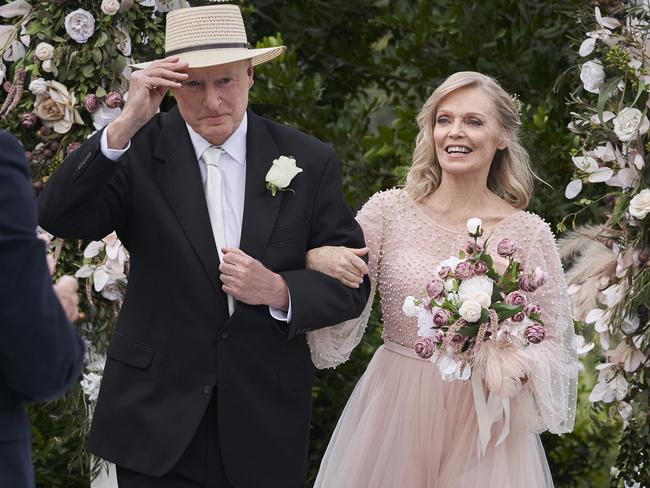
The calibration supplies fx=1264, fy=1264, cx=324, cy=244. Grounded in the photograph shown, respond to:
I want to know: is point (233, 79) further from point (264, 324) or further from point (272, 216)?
point (264, 324)

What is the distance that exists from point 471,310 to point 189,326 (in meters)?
0.95

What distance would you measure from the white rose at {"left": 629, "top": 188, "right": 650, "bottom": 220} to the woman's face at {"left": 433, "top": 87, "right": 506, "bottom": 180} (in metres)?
0.60

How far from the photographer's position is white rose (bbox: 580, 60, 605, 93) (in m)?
5.22

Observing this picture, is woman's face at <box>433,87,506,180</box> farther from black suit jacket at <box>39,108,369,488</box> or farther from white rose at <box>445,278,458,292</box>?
black suit jacket at <box>39,108,369,488</box>

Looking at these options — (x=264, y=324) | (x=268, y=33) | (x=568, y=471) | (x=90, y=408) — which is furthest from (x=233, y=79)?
(x=568, y=471)

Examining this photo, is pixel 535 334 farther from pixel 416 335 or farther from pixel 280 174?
pixel 280 174

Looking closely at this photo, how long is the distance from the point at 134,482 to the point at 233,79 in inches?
53.7

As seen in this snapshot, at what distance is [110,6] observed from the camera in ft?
17.0

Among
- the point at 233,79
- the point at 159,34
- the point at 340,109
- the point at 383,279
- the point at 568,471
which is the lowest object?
the point at 568,471

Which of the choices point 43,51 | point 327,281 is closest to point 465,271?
point 327,281

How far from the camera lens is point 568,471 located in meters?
7.04

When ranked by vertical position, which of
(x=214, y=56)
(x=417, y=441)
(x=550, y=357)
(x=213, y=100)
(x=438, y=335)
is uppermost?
(x=214, y=56)

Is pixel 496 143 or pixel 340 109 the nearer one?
pixel 496 143

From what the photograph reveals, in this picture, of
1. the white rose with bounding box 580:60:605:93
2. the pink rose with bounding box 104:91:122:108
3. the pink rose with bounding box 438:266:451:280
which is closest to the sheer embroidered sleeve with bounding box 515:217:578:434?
the pink rose with bounding box 438:266:451:280
